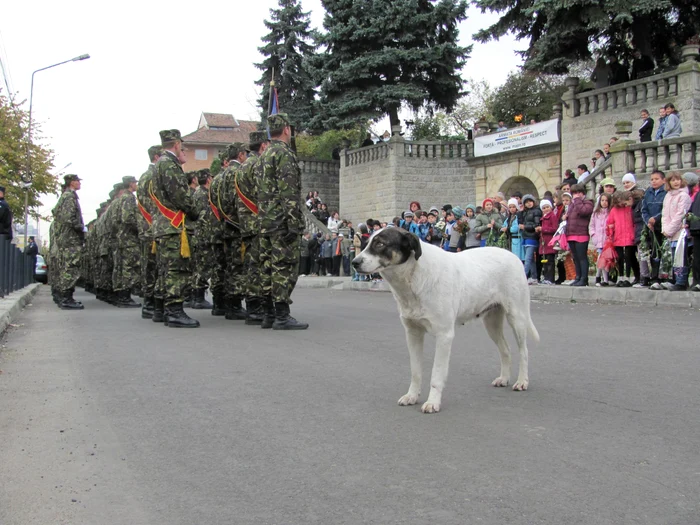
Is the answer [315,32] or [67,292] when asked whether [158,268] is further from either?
[315,32]

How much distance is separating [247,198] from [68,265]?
20.0ft

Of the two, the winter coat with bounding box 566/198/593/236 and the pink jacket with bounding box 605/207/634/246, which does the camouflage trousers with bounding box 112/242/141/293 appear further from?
the pink jacket with bounding box 605/207/634/246

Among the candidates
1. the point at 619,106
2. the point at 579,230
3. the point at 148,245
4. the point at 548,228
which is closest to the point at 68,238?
the point at 148,245

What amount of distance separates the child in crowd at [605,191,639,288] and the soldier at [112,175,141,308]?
9375 mm

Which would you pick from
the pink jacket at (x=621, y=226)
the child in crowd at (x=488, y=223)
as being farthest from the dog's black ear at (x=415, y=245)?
the child in crowd at (x=488, y=223)

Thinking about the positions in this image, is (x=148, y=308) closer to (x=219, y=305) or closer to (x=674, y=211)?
(x=219, y=305)

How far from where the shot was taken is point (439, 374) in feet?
16.7

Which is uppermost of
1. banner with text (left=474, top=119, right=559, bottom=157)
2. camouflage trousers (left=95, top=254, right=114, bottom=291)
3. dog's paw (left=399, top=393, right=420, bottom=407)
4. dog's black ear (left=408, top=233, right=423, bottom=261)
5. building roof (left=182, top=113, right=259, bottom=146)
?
building roof (left=182, top=113, right=259, bottom=146)

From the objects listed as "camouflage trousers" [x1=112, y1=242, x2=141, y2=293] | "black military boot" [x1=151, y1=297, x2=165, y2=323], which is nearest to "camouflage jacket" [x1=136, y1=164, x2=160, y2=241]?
"black military boot" [x1=151, y1=297, x2=165, y2=323]

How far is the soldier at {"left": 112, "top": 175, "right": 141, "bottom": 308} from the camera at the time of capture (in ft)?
49.6

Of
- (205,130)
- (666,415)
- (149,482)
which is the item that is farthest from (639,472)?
(205,130)

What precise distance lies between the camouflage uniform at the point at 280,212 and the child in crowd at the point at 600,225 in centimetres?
729

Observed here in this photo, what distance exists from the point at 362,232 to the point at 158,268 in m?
12.5

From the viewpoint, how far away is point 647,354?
24.5 feet
